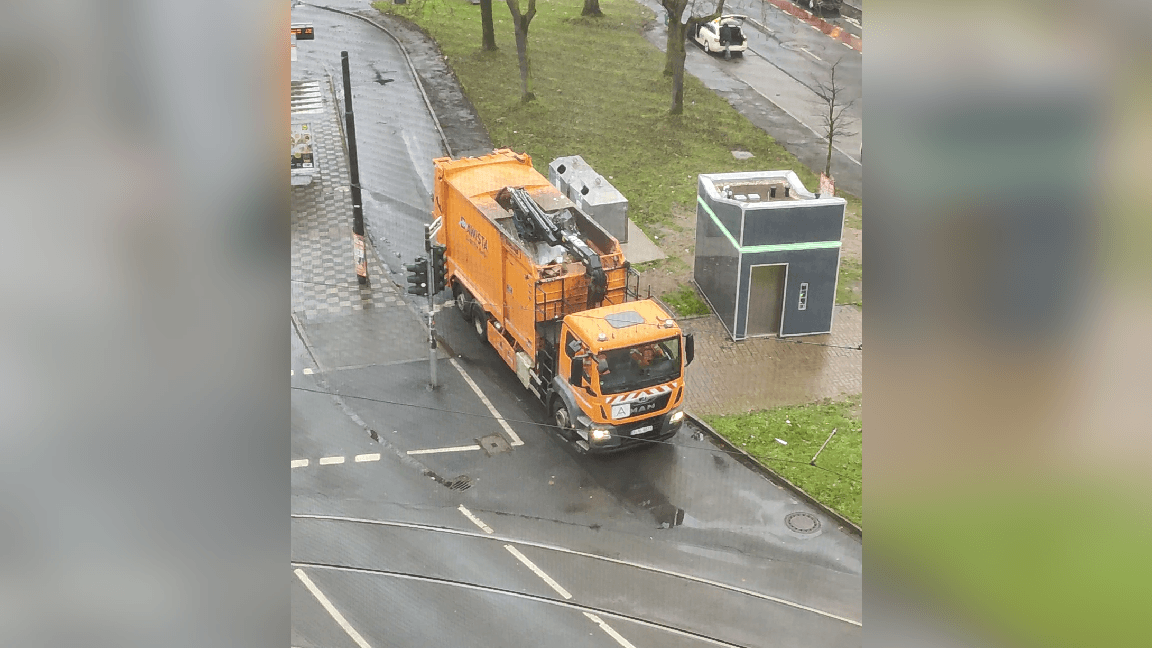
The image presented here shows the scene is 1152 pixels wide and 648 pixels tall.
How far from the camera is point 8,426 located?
1951 mm

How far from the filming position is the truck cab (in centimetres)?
1688

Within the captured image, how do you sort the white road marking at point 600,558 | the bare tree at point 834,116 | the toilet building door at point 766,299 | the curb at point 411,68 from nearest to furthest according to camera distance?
1. the white road marking at point 600,558
2. the toilet building door at point 766,299
3. the bare tree at point 834,116
4. the curb at point 411,68

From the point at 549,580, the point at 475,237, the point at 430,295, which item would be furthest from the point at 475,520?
the point at 475,237

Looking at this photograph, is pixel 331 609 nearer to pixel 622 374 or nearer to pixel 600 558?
pixel 600 558

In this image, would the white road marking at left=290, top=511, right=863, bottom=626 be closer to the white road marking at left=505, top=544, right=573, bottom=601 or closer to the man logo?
the white road marking at left=505, top=544, right=573, bottom=601

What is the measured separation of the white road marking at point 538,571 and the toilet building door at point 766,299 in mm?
7623

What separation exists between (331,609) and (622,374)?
5.53 meters

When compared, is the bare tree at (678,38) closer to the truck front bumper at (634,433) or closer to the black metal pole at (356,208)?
the black metal pole at (356,208)

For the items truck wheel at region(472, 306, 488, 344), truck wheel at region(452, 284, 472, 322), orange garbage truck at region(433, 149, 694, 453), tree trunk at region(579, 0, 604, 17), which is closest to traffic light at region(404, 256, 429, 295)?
orange garbage truck at region(433, 149, 694, 453)

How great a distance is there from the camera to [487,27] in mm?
38500

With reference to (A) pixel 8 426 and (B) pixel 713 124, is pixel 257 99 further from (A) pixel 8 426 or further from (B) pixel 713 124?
(B) pixel 713 124

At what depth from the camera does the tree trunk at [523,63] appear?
32.5 meters

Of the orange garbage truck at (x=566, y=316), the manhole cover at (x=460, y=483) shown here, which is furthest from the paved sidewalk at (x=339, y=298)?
the manhole cover at (x=460, y=483)

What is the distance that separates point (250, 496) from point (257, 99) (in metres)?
0.72
